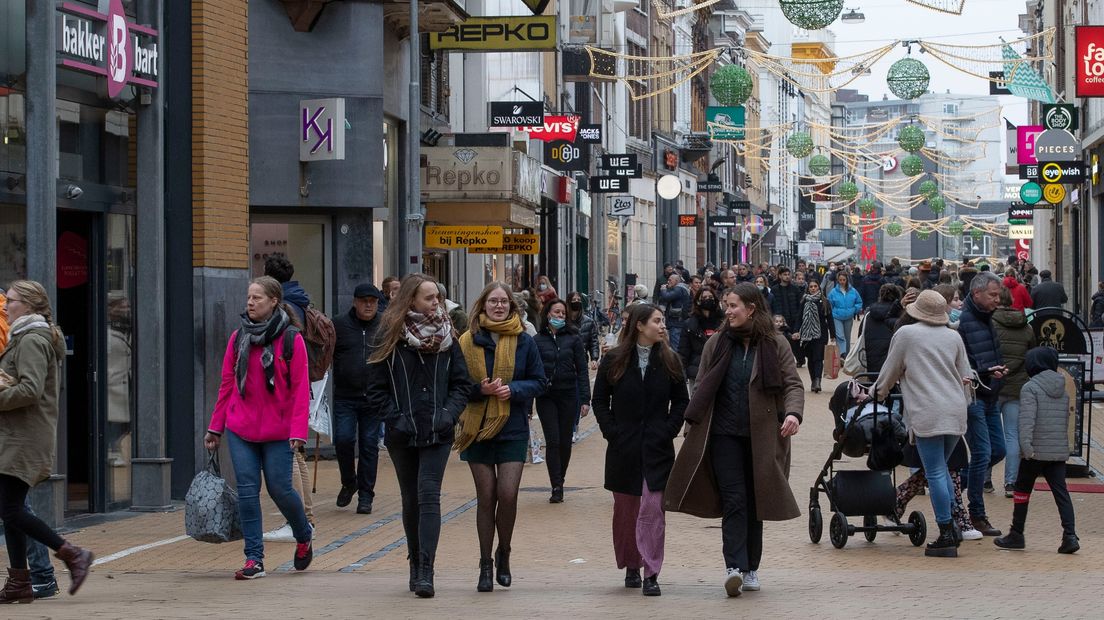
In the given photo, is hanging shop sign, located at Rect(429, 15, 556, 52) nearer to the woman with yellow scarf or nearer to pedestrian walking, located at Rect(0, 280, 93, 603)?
the woman with yellow scarf

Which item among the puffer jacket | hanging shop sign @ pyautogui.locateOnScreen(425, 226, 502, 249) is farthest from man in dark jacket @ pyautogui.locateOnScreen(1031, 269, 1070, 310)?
the puffer jacket

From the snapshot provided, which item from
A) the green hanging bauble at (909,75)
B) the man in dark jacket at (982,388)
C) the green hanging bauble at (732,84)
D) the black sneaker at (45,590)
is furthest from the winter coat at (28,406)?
the green hanging bauble at (732,84)

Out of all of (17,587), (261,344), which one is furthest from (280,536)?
(17,587)

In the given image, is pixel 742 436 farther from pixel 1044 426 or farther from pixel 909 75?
Answer: pixel 909 75

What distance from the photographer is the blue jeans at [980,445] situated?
40.5ft

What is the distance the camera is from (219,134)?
562 inches

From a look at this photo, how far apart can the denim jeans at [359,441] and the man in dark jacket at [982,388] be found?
459 centimetres

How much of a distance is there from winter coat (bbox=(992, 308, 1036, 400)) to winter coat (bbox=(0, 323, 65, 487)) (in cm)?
752

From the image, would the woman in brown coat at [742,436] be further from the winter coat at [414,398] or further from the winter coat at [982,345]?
the winter coat at [982,345]

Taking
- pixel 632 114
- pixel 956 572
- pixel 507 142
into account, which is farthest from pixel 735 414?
pixel 632 114

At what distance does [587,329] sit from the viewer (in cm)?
1908

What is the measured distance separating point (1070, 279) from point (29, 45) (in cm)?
3307

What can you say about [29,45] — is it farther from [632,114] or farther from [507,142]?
[632,114]

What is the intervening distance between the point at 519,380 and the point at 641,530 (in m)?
1.10
